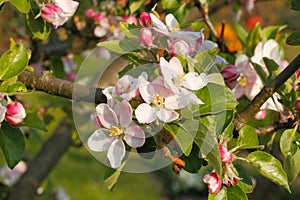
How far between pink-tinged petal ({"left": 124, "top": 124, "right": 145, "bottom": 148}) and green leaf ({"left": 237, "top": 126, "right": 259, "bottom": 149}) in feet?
0.66

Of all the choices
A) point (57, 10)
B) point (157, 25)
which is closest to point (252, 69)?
point (157, 25)

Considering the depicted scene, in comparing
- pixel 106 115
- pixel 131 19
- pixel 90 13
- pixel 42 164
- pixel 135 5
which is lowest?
pixel 42 164

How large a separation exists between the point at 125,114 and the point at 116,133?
0.17ft

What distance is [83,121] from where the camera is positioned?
2.18 meters

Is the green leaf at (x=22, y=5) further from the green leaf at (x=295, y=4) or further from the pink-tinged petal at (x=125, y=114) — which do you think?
the green leaf at (x=295, y=4)

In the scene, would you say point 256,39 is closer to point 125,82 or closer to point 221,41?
point 221,41

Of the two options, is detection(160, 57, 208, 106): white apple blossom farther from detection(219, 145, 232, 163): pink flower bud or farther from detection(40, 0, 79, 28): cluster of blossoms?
detection(40, 0, 79, 28): cluster of blossoms

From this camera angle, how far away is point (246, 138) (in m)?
1.16

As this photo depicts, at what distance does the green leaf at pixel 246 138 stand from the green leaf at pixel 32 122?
411mm

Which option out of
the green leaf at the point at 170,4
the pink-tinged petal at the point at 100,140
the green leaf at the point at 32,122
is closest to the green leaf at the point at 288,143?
the pink-tinged petal at the point at 100,140

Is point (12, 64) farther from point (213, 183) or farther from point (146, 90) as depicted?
point (213, 183)

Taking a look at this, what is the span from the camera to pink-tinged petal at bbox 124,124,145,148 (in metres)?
1.07

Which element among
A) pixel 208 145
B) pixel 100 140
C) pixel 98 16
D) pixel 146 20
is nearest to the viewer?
pixel 208 145

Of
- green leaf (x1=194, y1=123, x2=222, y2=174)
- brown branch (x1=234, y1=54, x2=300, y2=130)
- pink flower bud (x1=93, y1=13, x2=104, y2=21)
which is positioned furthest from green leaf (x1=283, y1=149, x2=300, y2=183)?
pink flower bud (x1=93, y1=13, x2=104, y2=21)
